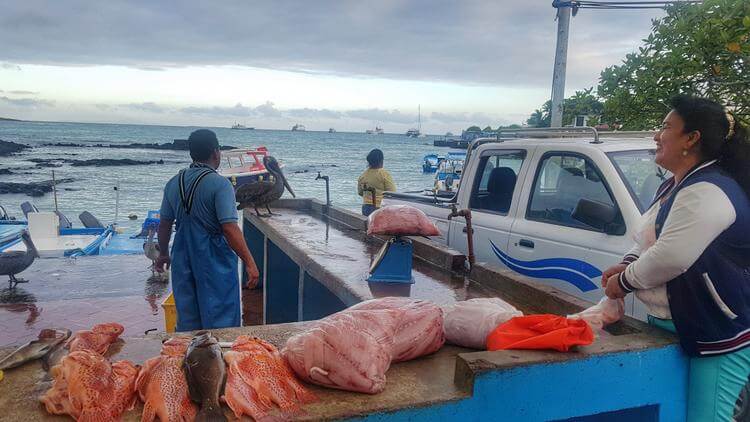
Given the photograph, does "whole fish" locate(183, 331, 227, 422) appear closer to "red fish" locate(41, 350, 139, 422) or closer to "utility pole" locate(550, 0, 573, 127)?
"red fish" locate(41, 350, 139, 422)

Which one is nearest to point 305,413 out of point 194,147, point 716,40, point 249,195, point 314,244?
point 194,147

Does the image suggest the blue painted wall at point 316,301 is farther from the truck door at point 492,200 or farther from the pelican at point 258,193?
the pelican at point 258,193

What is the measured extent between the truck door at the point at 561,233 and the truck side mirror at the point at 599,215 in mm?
49

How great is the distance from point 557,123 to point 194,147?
5387 millimetres

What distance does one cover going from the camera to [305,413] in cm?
211

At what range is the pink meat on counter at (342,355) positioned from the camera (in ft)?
7.53

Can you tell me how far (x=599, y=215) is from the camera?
153 inches

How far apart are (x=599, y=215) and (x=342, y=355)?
244cm

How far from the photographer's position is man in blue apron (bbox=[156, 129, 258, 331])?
4.10 meters

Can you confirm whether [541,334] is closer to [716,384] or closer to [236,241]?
[716,384]

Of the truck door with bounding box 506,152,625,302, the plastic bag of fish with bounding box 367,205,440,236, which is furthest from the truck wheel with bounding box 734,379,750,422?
the plastic bag of fish with bounding box 367,205,440,236

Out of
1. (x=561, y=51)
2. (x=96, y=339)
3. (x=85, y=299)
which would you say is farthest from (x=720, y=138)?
(x=85, y=299)

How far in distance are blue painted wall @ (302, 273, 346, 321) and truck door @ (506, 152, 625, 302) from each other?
1.87m

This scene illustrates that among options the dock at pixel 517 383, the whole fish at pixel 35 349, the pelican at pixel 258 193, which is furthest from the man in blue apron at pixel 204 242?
the pelican at pixel 258 193
